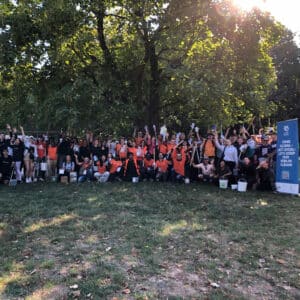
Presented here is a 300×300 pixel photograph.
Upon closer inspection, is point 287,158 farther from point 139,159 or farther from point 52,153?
point 52,153

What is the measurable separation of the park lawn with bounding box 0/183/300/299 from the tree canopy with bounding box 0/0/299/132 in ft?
16.5

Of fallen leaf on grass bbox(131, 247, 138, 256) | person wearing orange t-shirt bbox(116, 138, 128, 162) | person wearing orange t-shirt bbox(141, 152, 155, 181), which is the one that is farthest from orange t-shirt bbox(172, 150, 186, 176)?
fallen leaf on grass bbox(131, 247, 138, 256)

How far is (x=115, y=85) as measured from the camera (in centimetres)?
1639

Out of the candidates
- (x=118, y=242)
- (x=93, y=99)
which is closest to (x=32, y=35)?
(x=93, y=99)

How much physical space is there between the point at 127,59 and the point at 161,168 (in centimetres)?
A: 613

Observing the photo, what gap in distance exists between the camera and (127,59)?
701 inches

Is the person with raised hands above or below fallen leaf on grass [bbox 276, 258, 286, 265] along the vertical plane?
above

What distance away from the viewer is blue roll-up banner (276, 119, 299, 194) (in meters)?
11.3

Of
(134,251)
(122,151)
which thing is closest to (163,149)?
(122,151)

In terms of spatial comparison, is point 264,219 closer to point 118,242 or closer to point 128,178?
point 118,242

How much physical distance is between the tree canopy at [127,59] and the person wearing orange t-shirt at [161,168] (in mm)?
2300

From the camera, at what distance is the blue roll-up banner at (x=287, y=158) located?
11328 millimetres

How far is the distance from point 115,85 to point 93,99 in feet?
6.58

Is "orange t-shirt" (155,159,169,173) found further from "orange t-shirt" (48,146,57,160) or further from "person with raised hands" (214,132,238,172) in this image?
"orange t-shirt" (48,146,57,160)
